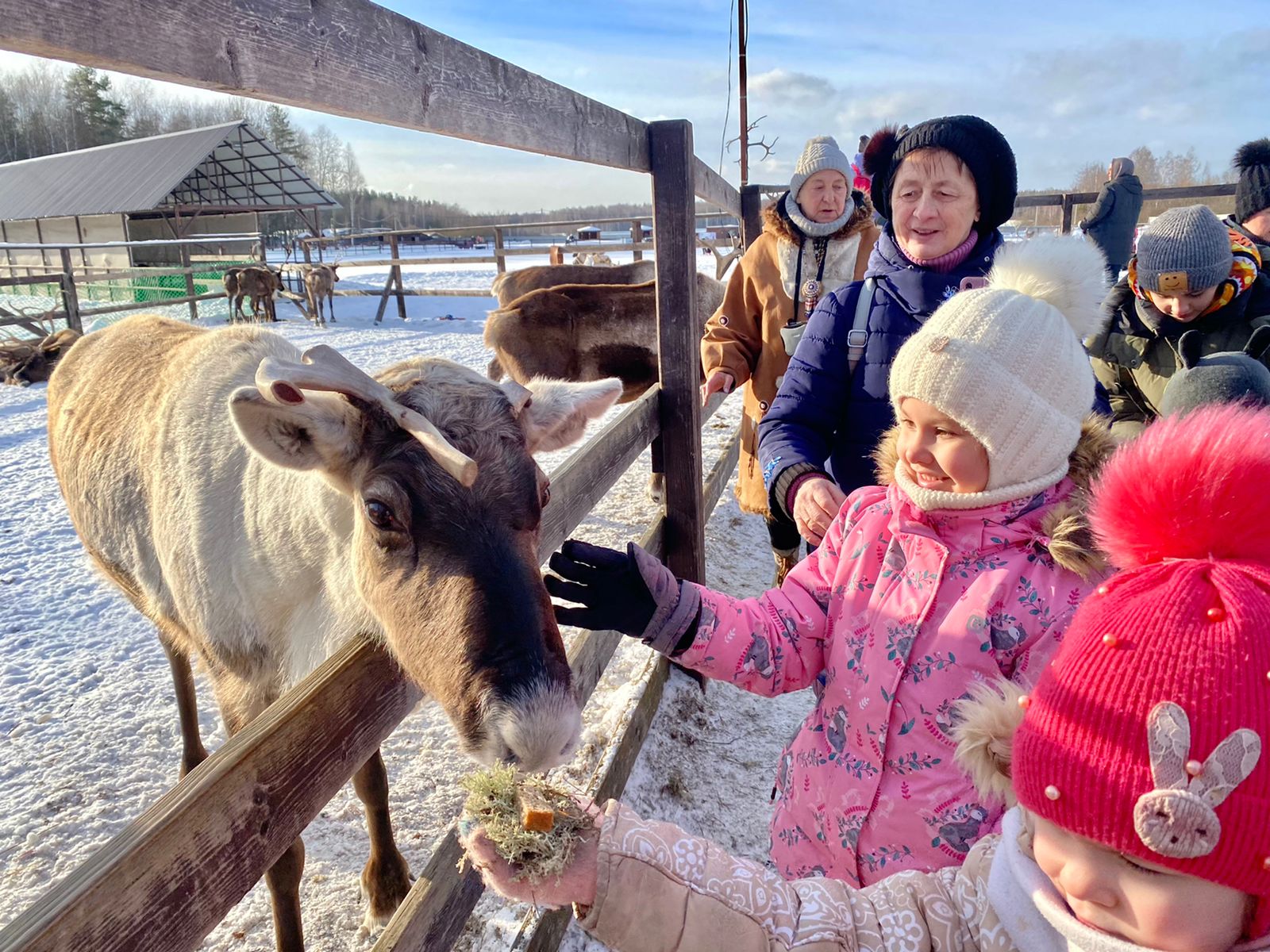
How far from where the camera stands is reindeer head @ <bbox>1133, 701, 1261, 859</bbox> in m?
0.82

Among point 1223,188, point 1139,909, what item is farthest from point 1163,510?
point 1223,188

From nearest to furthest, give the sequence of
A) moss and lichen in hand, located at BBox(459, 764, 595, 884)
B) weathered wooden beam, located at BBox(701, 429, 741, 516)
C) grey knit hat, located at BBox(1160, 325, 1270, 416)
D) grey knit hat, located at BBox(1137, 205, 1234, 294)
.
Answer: moss and lichen in hand, located at BBox(459, 764, 595, 884) → grey knit hat, located at BBox(1160, 325, 1270, 416) → grey knit hat, located at BBox(1137, 205, 1234, 294) → weathered wooden beam, located at BBox(701, 429, 741, 516)

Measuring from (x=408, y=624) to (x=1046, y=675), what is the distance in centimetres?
133

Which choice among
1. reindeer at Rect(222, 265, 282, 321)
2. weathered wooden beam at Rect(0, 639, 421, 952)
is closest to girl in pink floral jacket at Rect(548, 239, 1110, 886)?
weathered wooden beam at Rect(0, 639, 421, 952)

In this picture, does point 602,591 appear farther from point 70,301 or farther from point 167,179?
point 167,179

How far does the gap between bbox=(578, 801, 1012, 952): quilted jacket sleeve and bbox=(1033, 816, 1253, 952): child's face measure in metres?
0.24

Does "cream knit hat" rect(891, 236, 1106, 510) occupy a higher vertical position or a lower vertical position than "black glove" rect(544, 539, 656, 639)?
higher

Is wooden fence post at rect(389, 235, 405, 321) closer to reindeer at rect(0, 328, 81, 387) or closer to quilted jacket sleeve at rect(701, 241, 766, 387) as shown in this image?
reindeer at rect(0, 328, 81, 387)

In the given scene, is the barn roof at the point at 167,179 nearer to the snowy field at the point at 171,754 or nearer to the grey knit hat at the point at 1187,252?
the snowy field at the point at 171,754

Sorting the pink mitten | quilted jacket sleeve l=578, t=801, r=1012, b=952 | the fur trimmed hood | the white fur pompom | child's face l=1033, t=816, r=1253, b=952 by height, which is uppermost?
the white fur pompom

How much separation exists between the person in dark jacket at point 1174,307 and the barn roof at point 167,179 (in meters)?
32.9

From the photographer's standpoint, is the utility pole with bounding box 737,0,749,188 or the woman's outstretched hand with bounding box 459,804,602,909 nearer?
the woman's outstretched hand with bounding box 459,804,602,909

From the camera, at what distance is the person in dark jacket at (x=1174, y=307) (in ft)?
11.5

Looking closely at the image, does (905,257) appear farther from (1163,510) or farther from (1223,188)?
(1223,188)
